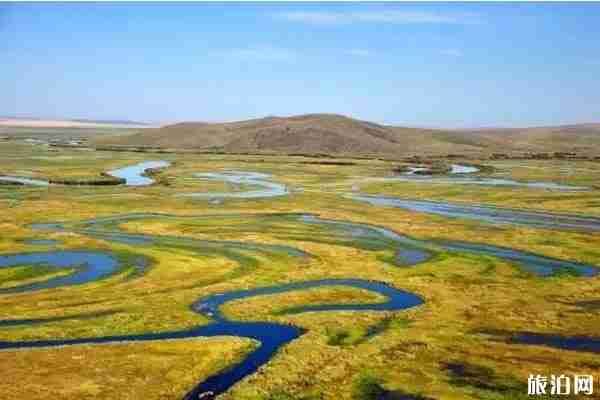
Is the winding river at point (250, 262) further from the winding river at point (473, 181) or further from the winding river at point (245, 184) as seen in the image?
the winding river at point (473, 181)

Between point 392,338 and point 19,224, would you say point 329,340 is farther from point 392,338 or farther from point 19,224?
point 19,224

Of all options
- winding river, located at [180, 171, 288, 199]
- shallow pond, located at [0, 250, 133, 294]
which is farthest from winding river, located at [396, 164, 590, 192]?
shallow pond, located at [0, 250, 133, 294]

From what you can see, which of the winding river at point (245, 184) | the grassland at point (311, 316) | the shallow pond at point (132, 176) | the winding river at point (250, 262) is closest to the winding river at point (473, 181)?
the winding river at point (245, 184)

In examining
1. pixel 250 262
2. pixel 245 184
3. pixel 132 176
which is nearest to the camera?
pixel 250 262

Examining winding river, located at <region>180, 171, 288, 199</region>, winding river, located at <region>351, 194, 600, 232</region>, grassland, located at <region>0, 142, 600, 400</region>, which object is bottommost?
grassland, located at <region>0, 142, 600, 400</region>

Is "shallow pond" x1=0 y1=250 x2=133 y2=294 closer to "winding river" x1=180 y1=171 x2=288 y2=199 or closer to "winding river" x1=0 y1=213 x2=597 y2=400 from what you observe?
"winding river" x1=0 y1=213 x2=597 y2=400

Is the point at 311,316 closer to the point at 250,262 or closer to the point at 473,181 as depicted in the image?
the point at 250,262

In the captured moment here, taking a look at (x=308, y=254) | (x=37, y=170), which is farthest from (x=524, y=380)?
(x=37, y=170)

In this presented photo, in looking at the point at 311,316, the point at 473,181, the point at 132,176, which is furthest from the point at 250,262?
the point at 132,176

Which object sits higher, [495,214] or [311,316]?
[495,214]
